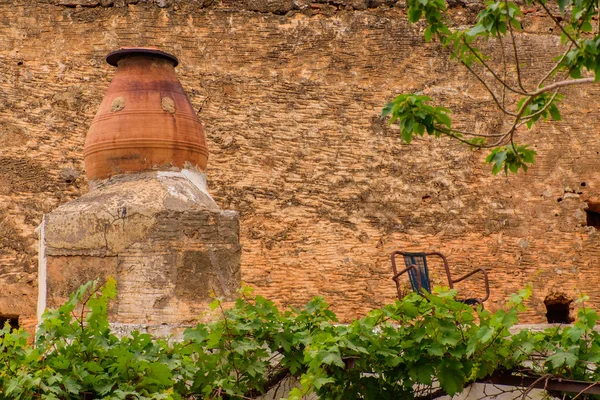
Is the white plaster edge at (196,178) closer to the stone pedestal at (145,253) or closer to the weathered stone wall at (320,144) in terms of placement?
the stone pedestal at (145,253)

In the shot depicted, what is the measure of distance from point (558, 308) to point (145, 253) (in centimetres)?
670

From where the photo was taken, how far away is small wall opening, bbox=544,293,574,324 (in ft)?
34.0

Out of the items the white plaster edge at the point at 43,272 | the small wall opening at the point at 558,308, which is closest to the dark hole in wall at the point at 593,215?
the small wall opening at the point at 558,308

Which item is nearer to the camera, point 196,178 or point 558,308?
point 196,178

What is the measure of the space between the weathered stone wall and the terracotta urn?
13.9 ft

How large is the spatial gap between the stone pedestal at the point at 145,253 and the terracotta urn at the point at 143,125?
0.31 metres

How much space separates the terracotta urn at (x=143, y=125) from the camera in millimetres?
5418

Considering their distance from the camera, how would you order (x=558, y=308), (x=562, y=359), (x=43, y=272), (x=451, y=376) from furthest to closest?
(x=558, y=308), (x=43, y=272), (x=451, y=376), (x=562, y=359)

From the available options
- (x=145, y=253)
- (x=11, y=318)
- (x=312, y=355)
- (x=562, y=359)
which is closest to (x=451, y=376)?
(x=562, y=359)

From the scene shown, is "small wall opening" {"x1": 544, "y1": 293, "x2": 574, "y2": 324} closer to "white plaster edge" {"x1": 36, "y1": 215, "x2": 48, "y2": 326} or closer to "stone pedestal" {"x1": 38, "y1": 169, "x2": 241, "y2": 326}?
"stone pedestal" {"x1": 38, "y1": 169, "x2": 241, "y2": 326}

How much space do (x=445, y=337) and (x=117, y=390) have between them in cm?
132

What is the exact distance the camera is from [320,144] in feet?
34.0

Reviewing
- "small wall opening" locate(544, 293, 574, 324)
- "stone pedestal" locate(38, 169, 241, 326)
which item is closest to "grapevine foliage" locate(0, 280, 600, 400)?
"stone pedestal" locate(38, 169, 241, 326)

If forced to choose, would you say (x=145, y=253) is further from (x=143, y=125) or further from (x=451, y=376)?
(x=451, y=376)
